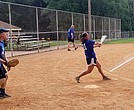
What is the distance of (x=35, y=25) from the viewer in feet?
80.3

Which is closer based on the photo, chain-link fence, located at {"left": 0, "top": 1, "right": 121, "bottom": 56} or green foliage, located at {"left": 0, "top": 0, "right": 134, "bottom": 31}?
chain-link fence, located at {"left": 0, "top": 1, "right": 121, "bottom": 56}

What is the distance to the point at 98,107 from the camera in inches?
252

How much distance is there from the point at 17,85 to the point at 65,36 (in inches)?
861

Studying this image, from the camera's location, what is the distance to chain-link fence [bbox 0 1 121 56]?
21.7 meters

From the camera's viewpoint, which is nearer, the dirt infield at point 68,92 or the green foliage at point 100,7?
the dirt infield at point 68,92

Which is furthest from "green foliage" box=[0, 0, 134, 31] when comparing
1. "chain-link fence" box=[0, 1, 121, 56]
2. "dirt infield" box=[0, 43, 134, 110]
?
"dirt infield" box=[0, 43, 134, 110]

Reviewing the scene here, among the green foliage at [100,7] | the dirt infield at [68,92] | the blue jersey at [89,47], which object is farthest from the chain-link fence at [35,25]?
the green foliage at [100,7]

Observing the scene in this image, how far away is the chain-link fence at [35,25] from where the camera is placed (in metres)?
21.7

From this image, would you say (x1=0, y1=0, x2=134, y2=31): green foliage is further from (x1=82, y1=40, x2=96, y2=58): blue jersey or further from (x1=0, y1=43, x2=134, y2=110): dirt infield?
(x1=82, y1=40, x2=96, y2=58): blue jersey

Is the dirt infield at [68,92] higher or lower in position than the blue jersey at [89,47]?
lower

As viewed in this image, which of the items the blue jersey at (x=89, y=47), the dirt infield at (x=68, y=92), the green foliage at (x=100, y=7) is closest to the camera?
the dirt infield at (x=68, y=92)

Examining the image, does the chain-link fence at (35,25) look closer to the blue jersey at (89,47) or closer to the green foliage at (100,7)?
the blue jersey at (89,47)

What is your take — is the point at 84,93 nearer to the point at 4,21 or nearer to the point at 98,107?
the point at 98,107

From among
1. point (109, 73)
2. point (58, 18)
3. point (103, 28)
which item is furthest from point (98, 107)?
point (103, 28)
